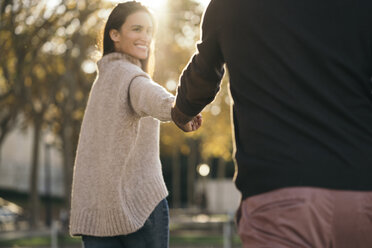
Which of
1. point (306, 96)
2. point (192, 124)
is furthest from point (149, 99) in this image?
point (306, 96)

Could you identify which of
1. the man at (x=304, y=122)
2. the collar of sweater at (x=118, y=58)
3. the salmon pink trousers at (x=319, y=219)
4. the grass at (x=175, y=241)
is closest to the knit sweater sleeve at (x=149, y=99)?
the collar of sweater at (x=118, y=58)

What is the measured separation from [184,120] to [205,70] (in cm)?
42

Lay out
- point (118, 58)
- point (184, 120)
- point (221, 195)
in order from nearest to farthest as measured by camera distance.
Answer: point (184, 120), point (118, 58), point (221, 195)

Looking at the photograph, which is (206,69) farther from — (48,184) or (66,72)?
(48,184)

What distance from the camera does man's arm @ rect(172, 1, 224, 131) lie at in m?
2.37

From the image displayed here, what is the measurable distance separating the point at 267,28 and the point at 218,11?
0.22 m

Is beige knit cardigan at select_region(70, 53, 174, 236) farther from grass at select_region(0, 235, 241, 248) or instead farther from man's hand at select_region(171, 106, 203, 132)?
grass at select_region(0, 235, 241, 248)

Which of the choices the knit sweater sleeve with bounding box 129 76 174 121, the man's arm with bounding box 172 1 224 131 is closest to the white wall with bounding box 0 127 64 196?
the knit sweater sleeve with bounding box 129 76 174 121

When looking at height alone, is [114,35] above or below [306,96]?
above

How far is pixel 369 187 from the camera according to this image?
80.2 inches

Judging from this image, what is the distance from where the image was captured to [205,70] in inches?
95.6

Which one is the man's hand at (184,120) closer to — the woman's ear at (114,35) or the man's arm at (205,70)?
the man's arm at (205,70)

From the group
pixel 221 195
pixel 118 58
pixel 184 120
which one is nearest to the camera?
pixel 184 120

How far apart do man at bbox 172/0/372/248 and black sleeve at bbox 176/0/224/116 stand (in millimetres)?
156
